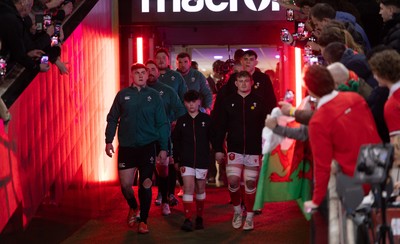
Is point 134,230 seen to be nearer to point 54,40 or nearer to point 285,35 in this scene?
point 54,40

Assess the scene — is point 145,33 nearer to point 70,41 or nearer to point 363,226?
point 70,41

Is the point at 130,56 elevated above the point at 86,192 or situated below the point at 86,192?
above

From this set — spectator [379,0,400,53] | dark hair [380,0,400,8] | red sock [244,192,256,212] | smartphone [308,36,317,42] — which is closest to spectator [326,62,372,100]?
spectator [379,0,400,53]

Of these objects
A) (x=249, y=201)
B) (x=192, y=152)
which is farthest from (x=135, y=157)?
(x=249, y=201)

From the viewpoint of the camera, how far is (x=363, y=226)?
249 inches

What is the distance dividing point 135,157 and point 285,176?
10.6 ft

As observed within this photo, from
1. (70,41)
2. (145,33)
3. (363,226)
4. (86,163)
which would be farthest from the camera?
(145,33)

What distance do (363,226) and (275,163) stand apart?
5.01 feet

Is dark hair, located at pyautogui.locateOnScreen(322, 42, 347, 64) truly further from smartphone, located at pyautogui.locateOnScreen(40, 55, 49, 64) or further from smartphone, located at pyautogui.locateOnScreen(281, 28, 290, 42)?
smartphone, located at pyautogui.locateOnScreen(281, 28, 290, 42)

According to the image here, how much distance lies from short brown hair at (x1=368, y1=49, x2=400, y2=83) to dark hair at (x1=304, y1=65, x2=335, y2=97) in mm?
385

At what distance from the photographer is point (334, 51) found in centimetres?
760

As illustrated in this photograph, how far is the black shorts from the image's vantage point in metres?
10.6

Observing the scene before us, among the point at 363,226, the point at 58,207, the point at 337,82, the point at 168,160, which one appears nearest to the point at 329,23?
the point at 337,82

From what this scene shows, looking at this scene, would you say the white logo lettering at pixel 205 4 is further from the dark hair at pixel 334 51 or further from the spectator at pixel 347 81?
the spectator at pixel 347 81
